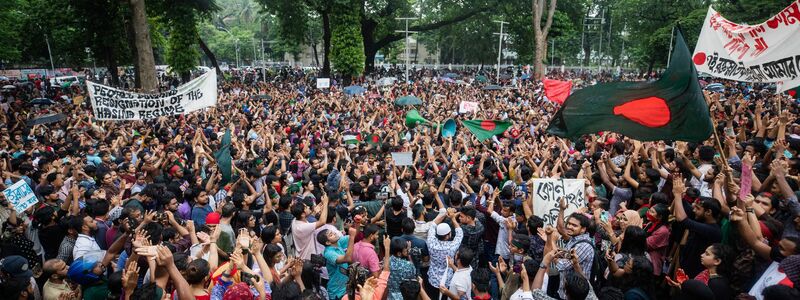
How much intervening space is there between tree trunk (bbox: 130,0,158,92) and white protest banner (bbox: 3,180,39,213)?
11.9m

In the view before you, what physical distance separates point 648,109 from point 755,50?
410 centimetres

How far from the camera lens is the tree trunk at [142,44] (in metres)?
16.2

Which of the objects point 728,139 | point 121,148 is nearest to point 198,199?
point 121,148

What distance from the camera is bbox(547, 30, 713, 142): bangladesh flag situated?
4.38 meters

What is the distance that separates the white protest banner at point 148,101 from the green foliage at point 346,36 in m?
17.4

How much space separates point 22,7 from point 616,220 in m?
40.4

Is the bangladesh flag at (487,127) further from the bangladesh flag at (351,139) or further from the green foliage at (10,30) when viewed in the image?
the green foliage at (10,30)

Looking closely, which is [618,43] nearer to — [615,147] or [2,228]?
[615,147]

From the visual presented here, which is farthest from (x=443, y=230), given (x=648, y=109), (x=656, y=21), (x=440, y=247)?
(x=656, y=21)

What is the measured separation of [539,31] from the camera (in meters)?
30.3

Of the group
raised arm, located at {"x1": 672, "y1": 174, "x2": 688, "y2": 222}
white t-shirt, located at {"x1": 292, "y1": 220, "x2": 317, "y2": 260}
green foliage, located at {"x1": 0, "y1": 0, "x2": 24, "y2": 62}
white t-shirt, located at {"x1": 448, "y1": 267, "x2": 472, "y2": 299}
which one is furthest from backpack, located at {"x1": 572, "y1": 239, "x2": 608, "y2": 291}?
green foliage, located at {"x1": 0, "y1": 0, "x2": 24, "y2": 62}

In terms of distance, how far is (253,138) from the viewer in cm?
1167

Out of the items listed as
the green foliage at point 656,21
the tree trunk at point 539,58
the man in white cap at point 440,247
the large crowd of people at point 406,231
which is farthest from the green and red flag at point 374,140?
the green foliage at point 656,21

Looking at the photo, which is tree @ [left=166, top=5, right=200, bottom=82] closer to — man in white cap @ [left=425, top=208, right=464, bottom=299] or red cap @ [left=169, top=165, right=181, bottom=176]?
red cap @ [left=169, top=165, right=181, bottom=176]
